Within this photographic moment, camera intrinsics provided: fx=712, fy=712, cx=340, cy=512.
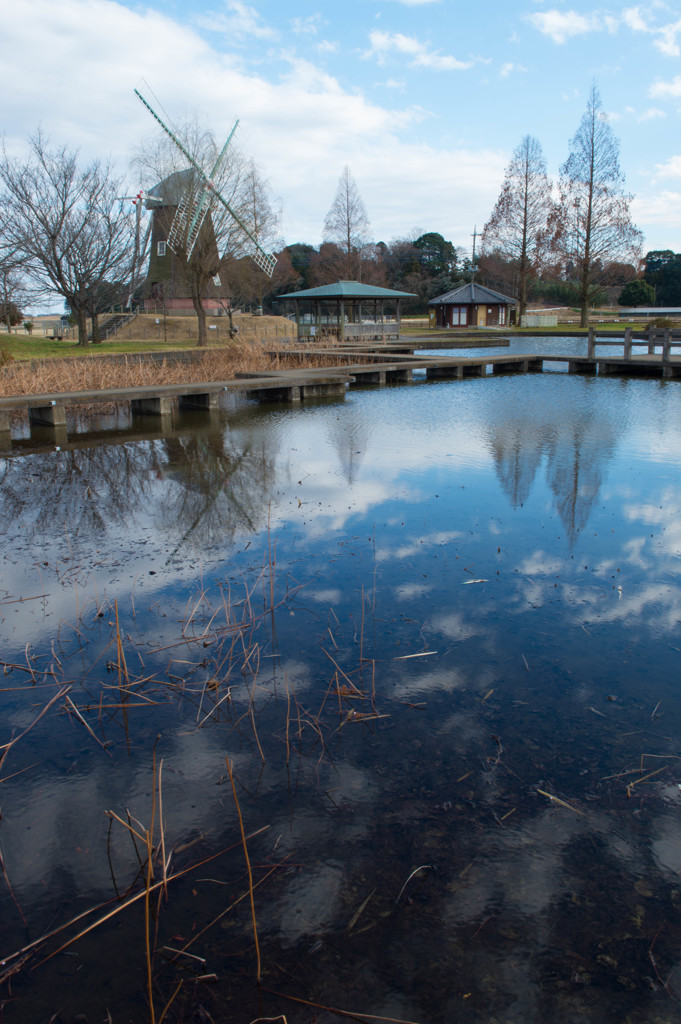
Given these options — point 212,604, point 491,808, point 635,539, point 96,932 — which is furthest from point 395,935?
point 635,539

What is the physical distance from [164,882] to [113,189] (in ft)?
107

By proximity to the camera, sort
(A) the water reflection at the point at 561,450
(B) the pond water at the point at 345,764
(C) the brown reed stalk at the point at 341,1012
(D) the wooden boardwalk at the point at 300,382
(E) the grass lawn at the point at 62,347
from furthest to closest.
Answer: (E) the grass lawn at the point at 62,347
(D) the wooden boardwalk at the point at 300,382
(A) the water reflection at the point at 561,450
(B) the pond water at the point at 345,764
(C) the brown reed stalk at the point at 341,1012

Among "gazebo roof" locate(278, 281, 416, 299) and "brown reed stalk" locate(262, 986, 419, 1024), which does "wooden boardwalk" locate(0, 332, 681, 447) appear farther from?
"brown reed stalk" locate(262, 986, 419, 1024)

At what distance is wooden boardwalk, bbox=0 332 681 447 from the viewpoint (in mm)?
12570

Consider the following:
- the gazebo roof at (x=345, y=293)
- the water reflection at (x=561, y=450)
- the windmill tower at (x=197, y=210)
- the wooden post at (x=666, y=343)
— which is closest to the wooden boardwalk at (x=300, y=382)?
the wooden post at (x=666, y=343)

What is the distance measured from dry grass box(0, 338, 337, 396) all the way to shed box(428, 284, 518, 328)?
27668mm

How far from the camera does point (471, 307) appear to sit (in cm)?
4419

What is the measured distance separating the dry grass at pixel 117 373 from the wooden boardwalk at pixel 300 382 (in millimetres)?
448

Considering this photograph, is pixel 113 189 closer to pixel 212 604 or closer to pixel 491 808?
pixel 212 604

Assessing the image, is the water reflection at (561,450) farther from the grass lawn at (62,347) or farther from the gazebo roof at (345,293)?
the grass lawn at (62,347)

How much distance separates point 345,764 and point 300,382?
13126mm

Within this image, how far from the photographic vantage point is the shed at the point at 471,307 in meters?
43.9

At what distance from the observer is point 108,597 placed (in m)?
5.14

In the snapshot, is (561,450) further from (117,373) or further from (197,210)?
(197,210)
